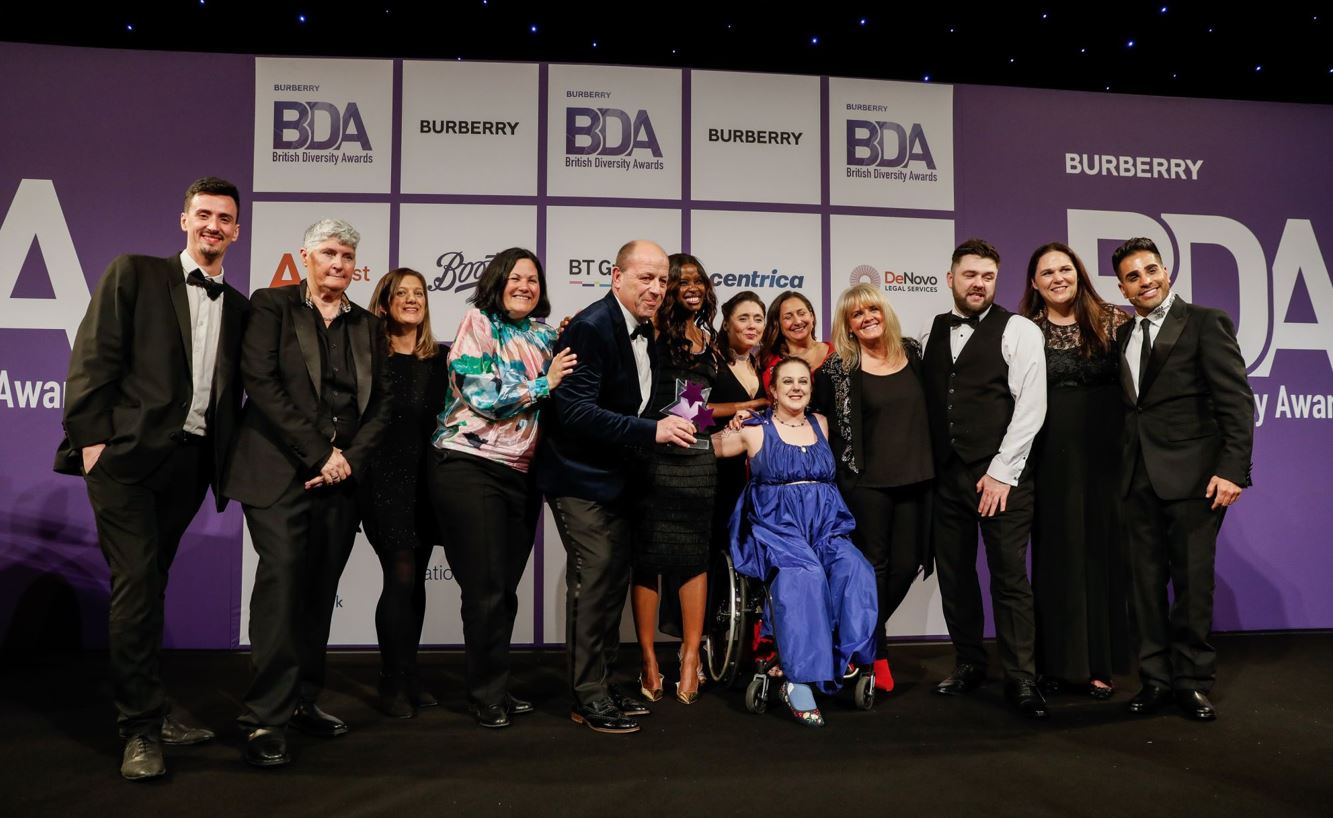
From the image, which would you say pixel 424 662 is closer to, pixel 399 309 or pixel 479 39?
pixel 399 309

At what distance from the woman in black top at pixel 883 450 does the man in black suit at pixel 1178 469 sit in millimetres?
829

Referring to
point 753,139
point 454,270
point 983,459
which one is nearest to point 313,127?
point 454,270

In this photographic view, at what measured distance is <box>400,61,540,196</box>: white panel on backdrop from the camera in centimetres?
466

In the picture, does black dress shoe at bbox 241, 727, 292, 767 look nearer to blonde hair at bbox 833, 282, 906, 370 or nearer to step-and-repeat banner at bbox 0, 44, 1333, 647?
step-and-repeat banner at bbox 0, 44, 1333, 647

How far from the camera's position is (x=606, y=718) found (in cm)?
294

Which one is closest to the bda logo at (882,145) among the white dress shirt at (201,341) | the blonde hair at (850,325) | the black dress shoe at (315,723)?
the blonde hair at (850,325)

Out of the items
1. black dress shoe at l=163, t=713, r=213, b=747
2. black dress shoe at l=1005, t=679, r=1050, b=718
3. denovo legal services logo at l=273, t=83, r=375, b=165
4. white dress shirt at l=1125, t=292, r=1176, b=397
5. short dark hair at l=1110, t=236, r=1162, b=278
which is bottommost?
black dress shoe at l=163, t=713, r=213, b=747

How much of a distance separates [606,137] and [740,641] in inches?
116

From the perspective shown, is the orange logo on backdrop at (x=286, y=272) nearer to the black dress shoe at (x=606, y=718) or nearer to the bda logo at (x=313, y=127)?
the bda logo at (x=313, y=127)

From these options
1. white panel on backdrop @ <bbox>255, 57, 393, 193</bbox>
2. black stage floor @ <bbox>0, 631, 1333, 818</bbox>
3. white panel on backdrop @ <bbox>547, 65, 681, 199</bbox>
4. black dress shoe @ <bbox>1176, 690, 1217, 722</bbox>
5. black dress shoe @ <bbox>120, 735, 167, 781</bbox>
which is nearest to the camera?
black stage floor @ <bbox>0, 631, 1333, 818</bbox>

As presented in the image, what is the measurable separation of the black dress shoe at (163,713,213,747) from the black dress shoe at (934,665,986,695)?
2.84m

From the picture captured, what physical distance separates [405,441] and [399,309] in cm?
57

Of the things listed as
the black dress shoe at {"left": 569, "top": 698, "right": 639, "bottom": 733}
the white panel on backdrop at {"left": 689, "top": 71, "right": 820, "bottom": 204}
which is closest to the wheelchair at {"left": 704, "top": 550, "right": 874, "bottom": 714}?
the black dress shoe at {"left": 569, "top": 698, "right": 639, "bottom": 733}

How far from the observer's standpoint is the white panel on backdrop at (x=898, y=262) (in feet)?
15.8
